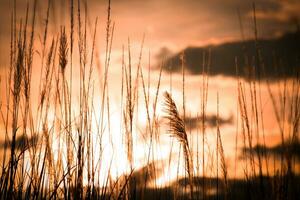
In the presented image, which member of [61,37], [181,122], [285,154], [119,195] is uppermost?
[61,37]

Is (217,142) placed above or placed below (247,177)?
above

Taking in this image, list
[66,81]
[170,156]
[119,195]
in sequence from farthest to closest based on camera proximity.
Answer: [170,156] → [66,81] → [119,195]

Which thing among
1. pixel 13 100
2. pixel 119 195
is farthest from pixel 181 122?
pixel 13 100

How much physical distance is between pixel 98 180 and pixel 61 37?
918 millimetres

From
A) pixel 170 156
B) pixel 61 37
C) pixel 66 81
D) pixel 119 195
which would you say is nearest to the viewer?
pixel 119 195

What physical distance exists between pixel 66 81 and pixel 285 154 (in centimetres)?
148

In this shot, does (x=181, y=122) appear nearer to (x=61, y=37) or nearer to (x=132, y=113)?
(x=132, y=113)

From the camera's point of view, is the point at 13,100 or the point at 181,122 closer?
the point at 181,122

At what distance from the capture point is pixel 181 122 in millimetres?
2365

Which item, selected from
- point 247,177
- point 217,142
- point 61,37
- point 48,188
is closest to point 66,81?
point 61,37

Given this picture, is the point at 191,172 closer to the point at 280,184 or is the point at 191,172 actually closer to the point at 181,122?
the point at 181,122

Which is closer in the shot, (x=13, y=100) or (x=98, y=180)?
(x=98, y=180)

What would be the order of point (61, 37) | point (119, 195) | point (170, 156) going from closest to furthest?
point (119, 195) → point (61, 37) → point (170, 156)

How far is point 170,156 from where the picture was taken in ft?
10.1
